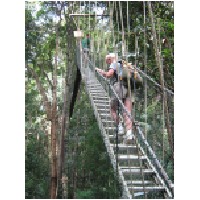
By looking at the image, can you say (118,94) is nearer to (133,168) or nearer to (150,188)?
(133,168)

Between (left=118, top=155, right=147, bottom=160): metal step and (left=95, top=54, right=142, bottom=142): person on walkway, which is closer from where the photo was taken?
(left=118, top=155, right=147, bottom=160): metal step

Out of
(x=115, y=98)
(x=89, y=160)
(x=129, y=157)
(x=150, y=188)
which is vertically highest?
(x=115, y=98)

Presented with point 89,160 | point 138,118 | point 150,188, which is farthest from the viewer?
point 89,160

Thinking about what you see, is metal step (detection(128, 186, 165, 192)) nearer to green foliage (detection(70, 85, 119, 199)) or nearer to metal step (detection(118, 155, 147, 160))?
metal step (detection(118, 155, 147, 160))

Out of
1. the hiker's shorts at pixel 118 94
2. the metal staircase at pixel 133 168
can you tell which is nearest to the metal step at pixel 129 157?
the metal staircase at pixel 133 168

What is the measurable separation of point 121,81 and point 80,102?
5.77 m

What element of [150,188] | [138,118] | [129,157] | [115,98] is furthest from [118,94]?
[138,118]

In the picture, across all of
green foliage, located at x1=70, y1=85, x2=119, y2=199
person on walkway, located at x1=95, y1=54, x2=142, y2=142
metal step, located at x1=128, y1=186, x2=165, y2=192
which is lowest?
green foliage, located at x1=70, y1=85, x2=119, y2=199

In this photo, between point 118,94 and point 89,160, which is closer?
point 118,94

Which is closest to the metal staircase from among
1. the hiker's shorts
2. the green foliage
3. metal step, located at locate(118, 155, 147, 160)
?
metal step, located at locate(118, 155, 147, 160)

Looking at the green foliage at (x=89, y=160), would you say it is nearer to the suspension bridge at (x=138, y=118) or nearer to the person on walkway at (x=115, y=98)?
the suspension bridge at (x=138, y=118)
